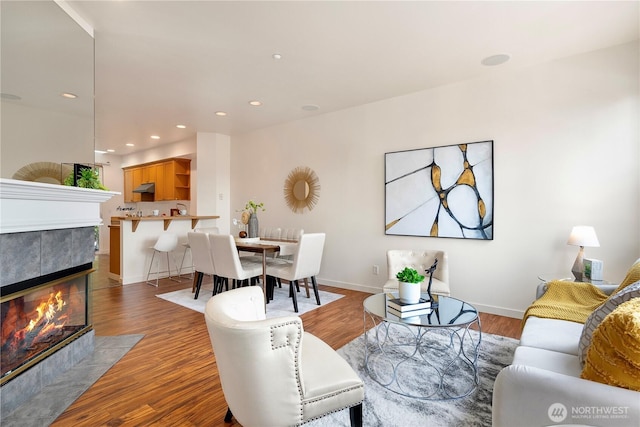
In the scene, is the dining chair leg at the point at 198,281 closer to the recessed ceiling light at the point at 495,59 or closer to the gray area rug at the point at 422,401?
the gray area rug at the point at 422,401

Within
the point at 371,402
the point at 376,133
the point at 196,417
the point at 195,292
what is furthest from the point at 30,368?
the point at 376,133

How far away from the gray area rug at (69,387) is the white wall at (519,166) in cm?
295

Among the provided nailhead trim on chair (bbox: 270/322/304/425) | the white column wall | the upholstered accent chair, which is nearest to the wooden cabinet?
the white column wall

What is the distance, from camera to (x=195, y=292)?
4.23 metres

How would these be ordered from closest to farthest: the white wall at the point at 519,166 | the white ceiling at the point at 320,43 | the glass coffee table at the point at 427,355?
the glass coffee table at the point at 427,355 → the white ceiling at the point at 320,43 → the white wall at the point at 519,166

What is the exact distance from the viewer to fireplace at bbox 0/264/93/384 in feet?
5.82

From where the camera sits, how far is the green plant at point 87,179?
226 cm

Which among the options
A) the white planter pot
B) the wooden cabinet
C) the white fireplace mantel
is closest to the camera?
the white fireplace mantel

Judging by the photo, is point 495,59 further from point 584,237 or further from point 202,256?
point 202,256

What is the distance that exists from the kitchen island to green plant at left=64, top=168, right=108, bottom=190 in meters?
2.82

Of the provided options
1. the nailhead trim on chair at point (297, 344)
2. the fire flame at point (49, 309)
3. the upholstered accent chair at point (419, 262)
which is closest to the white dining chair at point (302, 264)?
the upholstered accent chair at point (419, 262)

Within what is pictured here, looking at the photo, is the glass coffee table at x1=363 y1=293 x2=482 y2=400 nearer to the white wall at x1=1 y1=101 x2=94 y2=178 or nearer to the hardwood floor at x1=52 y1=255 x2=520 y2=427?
the hardwood floor at x1=52 y1=255 x2=520 y2=427

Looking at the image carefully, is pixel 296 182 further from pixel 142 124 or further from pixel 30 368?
pixel 30 368

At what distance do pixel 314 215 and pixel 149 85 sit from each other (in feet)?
9.20
